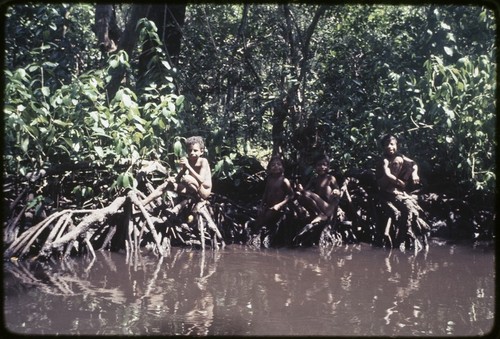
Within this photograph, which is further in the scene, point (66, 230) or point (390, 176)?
point (390, 176)

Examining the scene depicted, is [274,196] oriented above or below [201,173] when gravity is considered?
below

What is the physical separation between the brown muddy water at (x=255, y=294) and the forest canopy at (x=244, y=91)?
122 centimetres

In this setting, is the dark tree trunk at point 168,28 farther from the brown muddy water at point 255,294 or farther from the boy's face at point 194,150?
the brown muddy water at point 255,294

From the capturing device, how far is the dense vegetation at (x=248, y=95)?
21.8 feet

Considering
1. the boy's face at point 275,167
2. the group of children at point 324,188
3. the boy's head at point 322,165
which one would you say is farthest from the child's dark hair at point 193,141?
the boy's head at point 322,165

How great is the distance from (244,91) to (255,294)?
4.80 meters

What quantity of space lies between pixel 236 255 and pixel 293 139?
2.49 meters

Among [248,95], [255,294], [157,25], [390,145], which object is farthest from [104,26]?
[255,294]

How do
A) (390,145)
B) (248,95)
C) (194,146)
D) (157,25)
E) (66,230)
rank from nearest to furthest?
(66,230) < (194,146) < (390,145) < (157,25) < (248,95)

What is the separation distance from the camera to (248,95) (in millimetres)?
9086

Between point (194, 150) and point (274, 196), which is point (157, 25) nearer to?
point (194, 150)

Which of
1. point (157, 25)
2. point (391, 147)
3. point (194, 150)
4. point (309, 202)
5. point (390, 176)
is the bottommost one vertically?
point (309, 202)

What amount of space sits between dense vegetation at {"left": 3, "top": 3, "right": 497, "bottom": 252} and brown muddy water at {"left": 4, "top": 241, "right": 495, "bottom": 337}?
48.2 inches

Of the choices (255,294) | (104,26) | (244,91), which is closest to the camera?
(255,294)
